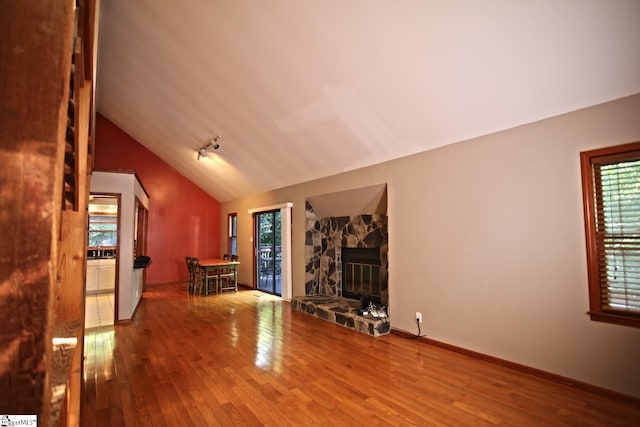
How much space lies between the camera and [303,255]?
239 inches

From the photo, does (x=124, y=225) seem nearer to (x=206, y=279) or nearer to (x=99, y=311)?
(x=99, y=311)

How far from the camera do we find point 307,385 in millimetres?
2764

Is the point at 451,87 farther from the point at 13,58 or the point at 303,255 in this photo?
the point at 303,255

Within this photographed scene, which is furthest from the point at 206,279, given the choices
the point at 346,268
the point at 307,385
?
the point at 307,385

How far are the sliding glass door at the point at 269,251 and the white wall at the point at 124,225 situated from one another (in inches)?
114

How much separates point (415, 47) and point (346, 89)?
878mm

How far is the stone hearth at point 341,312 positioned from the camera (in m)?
4.15

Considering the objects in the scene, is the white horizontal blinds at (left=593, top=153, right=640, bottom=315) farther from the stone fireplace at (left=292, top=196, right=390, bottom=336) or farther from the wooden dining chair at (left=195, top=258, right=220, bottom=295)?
the wooden dining chair at (left=195, top=258, right=220, bottom=295)

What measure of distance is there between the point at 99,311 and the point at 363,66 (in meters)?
6.02

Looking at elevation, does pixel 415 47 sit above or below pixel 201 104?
below

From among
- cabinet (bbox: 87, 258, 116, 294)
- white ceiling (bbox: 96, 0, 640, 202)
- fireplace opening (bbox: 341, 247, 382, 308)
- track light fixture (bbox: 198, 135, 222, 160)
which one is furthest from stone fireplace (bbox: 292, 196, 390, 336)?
cabinet (bbox: 87, 258, 116, 294)

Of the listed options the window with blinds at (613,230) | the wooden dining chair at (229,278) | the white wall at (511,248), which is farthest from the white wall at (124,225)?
the window with blinds at (613,230)

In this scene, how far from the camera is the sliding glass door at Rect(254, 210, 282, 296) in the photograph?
724 centimetres

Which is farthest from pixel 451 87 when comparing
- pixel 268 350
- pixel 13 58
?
pixel 268 350
